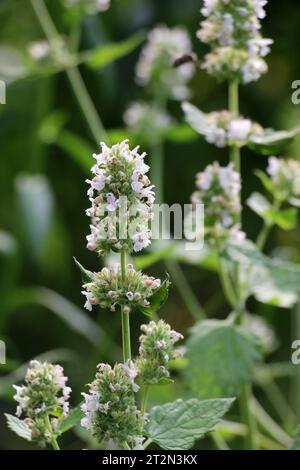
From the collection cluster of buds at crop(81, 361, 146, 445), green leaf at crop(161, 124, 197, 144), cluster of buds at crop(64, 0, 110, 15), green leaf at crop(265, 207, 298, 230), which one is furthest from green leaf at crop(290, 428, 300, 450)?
cluster of buds at crop(64, 0, 110, 15)

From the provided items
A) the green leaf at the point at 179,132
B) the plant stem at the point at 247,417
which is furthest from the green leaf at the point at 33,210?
the plant stem at the point at 247,417

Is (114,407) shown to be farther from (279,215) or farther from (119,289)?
(279,215)

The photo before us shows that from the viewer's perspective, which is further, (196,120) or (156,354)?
(196,120)

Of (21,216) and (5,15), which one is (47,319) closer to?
(21,216)

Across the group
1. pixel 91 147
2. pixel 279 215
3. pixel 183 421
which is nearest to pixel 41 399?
pixel 183 421

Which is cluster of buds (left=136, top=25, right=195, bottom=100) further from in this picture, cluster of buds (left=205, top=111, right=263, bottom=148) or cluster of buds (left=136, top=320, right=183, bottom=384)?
cluster of buds (left=136, top=320, right=183, bottom=384)
